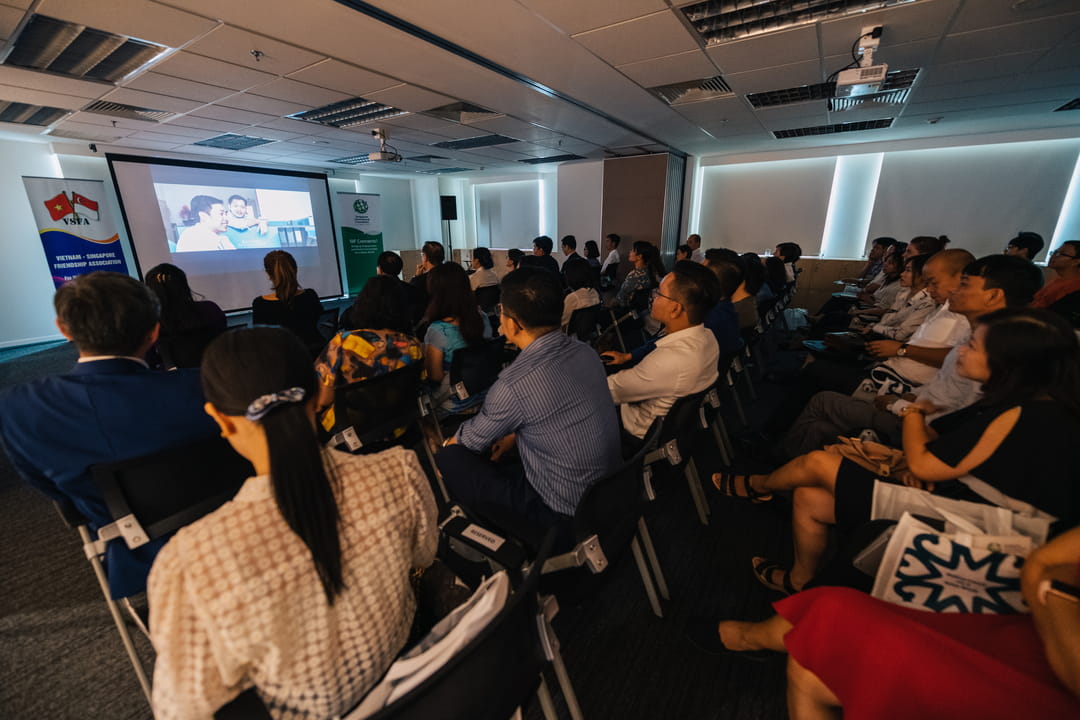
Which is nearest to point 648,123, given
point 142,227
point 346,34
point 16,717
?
point 346,34

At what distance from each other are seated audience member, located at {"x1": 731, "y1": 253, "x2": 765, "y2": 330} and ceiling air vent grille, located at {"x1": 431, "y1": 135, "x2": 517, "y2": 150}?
4.03 metres

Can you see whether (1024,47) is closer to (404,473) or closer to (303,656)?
(404,473)

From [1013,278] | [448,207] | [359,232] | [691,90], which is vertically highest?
[691,90]

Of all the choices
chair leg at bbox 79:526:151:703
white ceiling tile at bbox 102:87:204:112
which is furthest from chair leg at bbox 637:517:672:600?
white ceiling tile at bbox 102:87:204:112

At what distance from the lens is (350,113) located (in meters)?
4.88

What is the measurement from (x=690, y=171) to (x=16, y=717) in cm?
950

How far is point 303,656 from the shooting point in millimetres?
700

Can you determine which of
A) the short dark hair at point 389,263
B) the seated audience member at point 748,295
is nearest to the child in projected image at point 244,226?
the short dark hair at point 389,263

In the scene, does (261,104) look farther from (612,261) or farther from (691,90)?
(612,261)

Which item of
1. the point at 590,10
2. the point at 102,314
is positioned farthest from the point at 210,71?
the point at 102,314

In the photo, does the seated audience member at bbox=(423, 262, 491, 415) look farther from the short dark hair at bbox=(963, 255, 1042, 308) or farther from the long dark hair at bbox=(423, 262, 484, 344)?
the short dark hair at bbox=(963, 255, 1042, 308)

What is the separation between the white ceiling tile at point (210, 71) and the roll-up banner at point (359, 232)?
20.0ft

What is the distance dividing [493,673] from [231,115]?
6.12 metres

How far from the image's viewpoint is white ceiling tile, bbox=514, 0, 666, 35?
248cm
